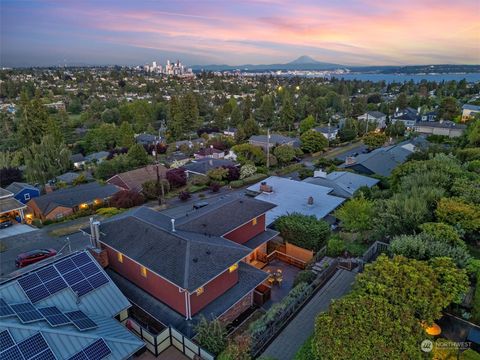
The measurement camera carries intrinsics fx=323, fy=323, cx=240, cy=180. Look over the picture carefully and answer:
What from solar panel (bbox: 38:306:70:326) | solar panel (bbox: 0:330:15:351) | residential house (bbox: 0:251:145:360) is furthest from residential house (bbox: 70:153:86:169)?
solar panel (bbox: 0:330:15:351)

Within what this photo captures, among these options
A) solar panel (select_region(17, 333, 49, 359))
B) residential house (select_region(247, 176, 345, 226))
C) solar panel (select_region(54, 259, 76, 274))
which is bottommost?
residential house (select_region(247, 176, 345, 226))

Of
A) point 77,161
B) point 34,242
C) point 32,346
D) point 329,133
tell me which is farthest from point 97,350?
point 329,133

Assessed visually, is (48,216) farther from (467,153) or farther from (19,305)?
(467,153)

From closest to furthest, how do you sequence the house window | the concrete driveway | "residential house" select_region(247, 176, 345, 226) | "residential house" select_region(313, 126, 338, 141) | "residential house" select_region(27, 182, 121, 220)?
the house window
"residential house" select_region(247, 176, 345, 226)
the concrete driveway
"residential house" select_region(27, 182, 121, 220)
"residential house" select_region(313, 126, 338, 141)

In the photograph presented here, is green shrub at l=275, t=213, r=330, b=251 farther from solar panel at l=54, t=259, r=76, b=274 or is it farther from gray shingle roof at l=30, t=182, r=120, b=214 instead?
gray shingle roof at l=30, t=182, r=120, b=214

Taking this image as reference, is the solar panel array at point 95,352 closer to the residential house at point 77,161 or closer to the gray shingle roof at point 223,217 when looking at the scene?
the gray shingle roof at point 223,217

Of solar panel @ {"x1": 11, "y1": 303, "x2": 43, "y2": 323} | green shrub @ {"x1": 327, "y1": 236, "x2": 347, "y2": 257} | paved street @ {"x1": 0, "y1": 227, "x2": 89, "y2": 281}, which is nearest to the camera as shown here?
solar panel @ {"x1": 11, "y1": 303, "x2": 43, "y2": 323}
